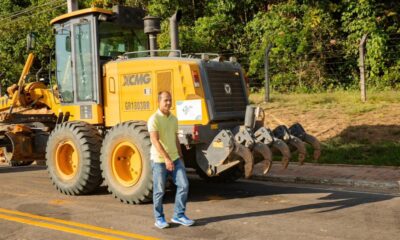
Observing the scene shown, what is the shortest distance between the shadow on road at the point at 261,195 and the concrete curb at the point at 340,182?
54 cm

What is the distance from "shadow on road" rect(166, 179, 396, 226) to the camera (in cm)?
738

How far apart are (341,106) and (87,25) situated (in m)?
9.42

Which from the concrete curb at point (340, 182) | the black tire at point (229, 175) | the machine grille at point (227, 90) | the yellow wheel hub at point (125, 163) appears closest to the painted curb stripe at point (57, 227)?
the yellow wheel hub at point (125, 163)

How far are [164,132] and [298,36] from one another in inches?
644

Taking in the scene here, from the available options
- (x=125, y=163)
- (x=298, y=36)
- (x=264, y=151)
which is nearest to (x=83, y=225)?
(x=125, y=163)

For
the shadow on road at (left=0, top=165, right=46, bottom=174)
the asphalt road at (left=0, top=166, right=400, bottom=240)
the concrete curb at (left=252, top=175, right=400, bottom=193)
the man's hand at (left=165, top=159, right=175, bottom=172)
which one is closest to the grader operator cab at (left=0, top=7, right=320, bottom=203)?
the asphalt road at (left=0, top=166, right=400, bottom=240)

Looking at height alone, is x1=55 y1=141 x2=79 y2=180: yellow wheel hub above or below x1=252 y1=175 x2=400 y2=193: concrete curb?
above

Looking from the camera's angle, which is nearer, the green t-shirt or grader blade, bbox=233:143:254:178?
the green t-shirt

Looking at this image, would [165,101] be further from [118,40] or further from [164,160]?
[118,40]

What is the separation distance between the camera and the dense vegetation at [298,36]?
20.9 meters

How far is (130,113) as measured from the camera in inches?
352

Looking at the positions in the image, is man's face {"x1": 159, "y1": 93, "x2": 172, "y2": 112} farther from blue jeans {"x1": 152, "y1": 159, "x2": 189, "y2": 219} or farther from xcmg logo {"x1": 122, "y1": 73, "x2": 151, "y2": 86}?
xcmg logo {"x1": 122, "y1": 73, "x2": 151, "y2": 86}

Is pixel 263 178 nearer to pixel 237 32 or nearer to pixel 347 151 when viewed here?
pixel 347 151

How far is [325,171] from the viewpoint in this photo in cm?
1088
